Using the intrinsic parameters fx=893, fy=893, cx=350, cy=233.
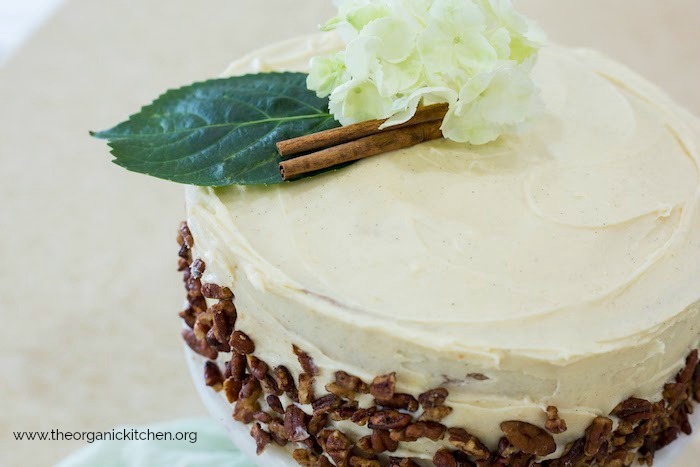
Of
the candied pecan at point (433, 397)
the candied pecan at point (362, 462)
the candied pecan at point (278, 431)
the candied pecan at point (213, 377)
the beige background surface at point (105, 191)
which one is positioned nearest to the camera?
the candied pecan at point (433, 397)

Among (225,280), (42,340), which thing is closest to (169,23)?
(42,340)

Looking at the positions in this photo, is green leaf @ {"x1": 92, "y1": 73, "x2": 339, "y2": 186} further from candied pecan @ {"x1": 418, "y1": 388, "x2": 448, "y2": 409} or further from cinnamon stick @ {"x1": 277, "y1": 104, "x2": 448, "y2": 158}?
candied pecan @ {"x1": 418, "y1": 388, "x2": 448, "y2": 409}

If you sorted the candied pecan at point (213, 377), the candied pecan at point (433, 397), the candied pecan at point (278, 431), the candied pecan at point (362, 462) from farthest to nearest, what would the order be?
the candied pecan at point (213, 377) < the candied pecan at point (278, 431) < the candied pecan at point (362, 462) < the candied pecan at point (433, 397)

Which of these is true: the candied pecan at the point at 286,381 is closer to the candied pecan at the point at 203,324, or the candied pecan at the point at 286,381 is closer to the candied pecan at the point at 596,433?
the candied pecan at the point at 203,324

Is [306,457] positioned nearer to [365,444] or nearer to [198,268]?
[365,444]

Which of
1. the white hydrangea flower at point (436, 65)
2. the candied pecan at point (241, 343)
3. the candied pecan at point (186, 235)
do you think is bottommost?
the candied pecan at point (241, 343)

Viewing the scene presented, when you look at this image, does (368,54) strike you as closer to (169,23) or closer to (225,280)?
(225,280)

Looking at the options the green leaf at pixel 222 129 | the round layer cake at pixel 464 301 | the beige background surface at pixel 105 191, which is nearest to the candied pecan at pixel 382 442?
the round layer cake at pixel 464 301
